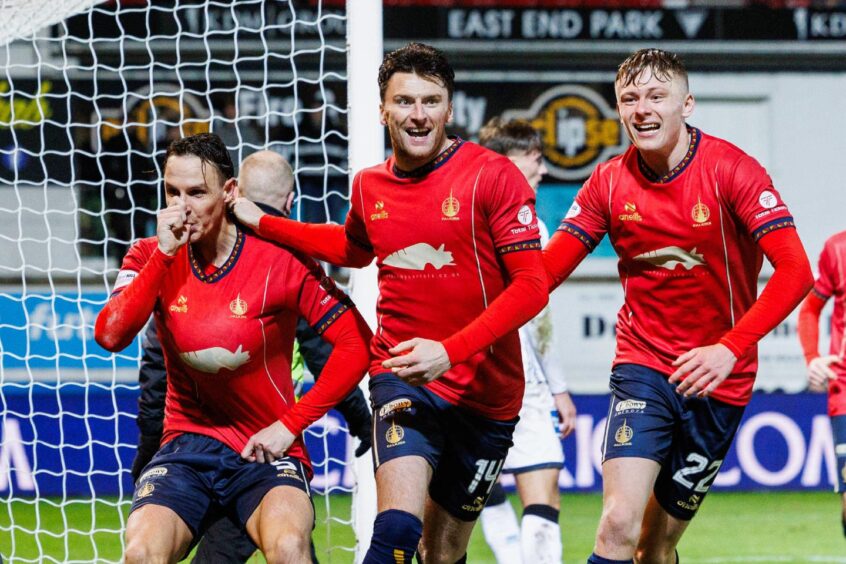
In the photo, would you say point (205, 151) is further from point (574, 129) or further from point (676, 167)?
point (574, 129)

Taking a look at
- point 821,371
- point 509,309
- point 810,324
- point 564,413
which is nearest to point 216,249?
point 509,309

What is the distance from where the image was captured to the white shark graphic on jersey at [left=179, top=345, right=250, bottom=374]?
12.5ft

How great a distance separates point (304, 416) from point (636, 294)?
1.13 m

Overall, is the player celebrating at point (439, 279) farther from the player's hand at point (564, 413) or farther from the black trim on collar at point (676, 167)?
the player's hand at point (564, 413)

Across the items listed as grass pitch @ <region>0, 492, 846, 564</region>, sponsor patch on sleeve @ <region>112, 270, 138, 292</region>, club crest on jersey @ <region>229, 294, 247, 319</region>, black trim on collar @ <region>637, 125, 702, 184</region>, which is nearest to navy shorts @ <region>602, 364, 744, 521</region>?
black trim on collar @ <region>637, 125, 702, 184</region>

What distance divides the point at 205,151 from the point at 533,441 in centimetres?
195

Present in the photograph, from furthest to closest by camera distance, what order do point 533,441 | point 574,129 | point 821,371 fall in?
point 574,129, point 821,371, point 533,441

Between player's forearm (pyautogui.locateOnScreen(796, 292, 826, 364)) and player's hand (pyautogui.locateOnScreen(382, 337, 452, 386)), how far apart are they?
2.61m

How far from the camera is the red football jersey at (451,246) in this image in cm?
376

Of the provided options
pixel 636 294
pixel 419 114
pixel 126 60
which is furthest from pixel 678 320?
pixel 126 60

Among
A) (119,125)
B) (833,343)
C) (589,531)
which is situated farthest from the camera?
(119,125)

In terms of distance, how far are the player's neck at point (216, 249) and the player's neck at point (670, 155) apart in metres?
1.32

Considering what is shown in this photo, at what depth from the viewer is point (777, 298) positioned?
12.1ft

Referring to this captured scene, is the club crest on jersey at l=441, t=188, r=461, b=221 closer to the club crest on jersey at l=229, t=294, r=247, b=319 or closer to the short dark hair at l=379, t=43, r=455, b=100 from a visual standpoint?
the short dark hair at l=379, t=43, r=455, b=100
